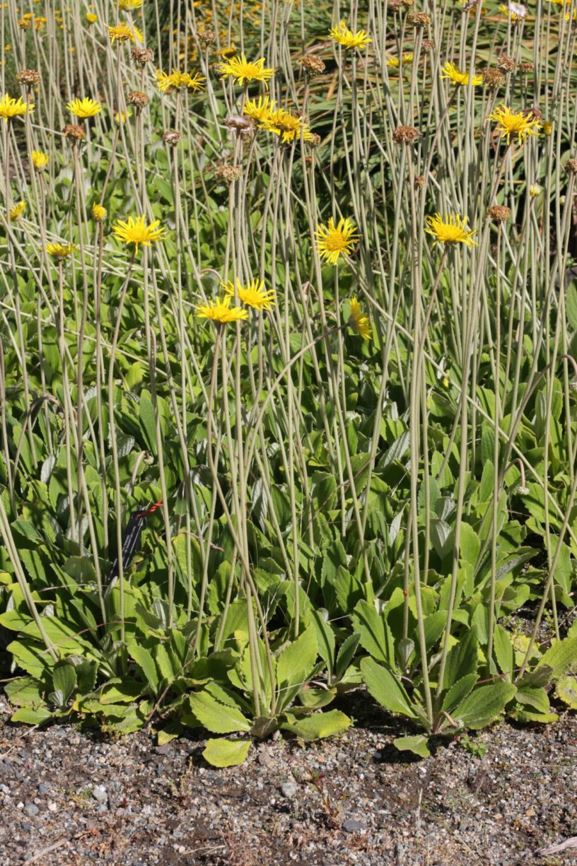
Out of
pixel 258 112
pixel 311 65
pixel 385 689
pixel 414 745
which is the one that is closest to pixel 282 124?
pixel 258 112

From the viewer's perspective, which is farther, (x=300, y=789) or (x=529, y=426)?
(x=529, y=426)

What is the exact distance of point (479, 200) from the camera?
198 cm

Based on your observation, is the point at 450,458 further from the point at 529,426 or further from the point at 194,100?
the point at 194,100

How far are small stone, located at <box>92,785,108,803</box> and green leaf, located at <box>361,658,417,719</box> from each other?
523 millimetres

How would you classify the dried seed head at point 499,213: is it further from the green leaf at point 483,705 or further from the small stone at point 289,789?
the small stone at point 289,789

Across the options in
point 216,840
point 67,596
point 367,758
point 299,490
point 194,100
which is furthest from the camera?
point 194,100

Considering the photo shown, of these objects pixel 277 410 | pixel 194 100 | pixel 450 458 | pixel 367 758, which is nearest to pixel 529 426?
pixel 450 458

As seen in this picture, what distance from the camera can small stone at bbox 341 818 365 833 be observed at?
1786 mm

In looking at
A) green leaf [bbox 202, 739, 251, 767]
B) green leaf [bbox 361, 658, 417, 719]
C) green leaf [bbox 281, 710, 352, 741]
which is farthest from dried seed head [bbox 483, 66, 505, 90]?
green leaf [bbox 202, 739, 251, 767]

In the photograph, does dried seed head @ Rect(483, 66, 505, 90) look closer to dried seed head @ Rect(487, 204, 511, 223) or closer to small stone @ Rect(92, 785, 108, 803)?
dried seed head @ Rect(487, 204, 511, 223)

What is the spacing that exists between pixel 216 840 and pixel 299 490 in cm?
84

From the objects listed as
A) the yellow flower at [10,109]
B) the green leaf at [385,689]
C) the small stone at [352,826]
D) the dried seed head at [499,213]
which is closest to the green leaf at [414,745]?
the green leaf at [385,689]

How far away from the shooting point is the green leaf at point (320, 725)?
1920 mm

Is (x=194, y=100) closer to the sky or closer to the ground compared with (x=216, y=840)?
closer to the sky
